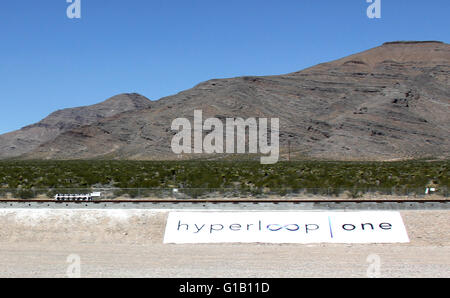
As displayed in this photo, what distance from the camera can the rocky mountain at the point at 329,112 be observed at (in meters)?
114

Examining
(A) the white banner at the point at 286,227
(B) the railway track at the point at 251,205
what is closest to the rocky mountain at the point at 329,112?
(B) the railway track at the point at 251,205

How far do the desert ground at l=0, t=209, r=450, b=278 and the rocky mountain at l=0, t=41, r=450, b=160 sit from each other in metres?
83.7

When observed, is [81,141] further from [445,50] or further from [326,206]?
[326,206]

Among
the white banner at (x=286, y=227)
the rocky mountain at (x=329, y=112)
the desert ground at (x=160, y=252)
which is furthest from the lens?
the rocky mountain at (x=329, y=112)

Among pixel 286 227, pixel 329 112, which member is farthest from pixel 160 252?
pixel 329 112

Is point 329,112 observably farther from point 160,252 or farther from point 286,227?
point 160,252

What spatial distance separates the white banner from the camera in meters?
25.0

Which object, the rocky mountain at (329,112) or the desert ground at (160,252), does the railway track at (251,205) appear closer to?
the desert ground at (160,252)

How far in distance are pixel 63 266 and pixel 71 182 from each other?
2833 centimetres

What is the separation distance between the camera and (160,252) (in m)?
23.4

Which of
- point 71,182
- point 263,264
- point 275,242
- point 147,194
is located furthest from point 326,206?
point 71,182

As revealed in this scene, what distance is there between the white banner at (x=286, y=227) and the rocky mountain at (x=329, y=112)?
8225cm

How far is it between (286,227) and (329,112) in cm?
10929

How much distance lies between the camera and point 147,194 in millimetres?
34125
